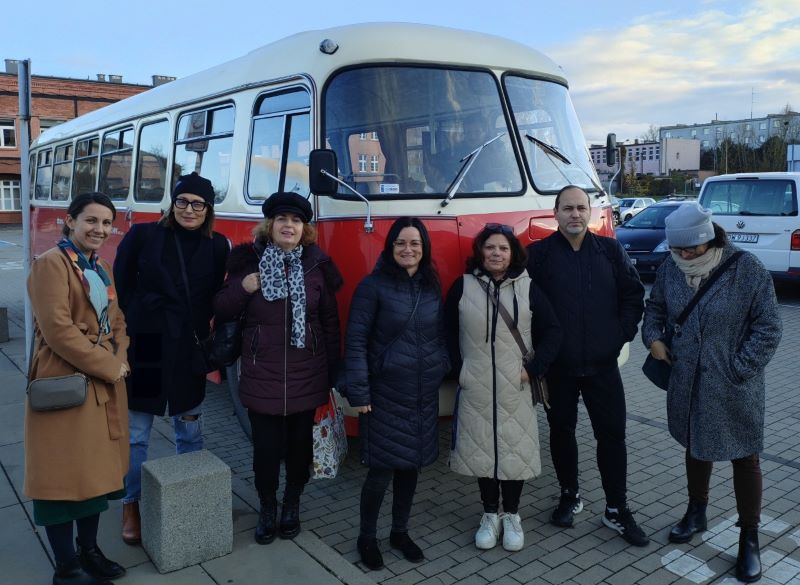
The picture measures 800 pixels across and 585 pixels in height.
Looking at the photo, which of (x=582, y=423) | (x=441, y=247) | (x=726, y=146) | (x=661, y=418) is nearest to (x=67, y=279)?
(x=441, y=247)

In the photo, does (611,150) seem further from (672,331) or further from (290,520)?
(290,520)

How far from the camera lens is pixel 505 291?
13.0 ft

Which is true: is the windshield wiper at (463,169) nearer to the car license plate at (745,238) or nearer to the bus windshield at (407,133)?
the bus windshield at (407,133)

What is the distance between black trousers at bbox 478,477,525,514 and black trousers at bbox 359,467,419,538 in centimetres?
44

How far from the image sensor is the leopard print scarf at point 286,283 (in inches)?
152

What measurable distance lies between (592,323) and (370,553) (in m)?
1.74

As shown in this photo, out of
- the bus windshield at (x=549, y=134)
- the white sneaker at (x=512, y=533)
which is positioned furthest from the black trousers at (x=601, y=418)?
the bus windshield at (x=549, y=134)

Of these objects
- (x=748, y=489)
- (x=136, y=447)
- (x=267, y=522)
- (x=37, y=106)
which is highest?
(x=37, y=106)

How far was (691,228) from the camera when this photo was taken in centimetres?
373

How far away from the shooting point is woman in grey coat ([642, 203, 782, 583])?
3672mm

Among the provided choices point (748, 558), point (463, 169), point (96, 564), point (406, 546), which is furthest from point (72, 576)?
point (748, 558)

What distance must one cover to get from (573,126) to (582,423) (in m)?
2.54

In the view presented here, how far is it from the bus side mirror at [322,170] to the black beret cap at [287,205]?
439 millimetres

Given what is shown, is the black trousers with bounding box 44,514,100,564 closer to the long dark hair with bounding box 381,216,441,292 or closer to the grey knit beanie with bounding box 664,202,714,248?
the long dark hair with bounding box 381,216,441,292
